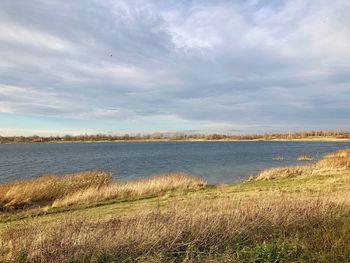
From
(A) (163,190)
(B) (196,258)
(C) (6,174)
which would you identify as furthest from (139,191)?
(C) (6,174)

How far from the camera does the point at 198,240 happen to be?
645 centimetres

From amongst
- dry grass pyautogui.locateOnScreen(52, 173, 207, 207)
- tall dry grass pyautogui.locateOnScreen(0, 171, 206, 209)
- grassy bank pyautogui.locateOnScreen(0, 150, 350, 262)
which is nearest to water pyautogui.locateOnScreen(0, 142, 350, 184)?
dry grass pyautogui.locateOnScreen(52, 173, 207, 207)

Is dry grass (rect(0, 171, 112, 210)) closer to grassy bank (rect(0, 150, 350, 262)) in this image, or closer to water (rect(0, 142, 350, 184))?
water (rect(0, 142, 350, 184))

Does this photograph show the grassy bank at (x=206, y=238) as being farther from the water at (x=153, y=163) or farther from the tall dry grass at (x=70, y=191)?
the water at (x=153, y=163)

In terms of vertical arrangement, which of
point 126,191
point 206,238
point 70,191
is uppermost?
point 206,238

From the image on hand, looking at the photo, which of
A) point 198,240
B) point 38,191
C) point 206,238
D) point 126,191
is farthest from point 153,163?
point 198,240

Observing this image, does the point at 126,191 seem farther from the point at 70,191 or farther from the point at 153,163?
the point at 153,163

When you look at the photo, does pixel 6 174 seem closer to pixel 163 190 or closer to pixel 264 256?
pixel 163 190

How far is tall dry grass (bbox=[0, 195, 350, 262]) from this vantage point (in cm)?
591

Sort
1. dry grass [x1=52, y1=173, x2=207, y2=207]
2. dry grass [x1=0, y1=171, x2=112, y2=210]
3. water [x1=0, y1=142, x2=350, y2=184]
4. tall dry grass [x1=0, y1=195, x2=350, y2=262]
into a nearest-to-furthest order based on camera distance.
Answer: tall dry grass [x1=0, y1=195, x2=350, y2=262], dry grass [x1=52, y1=173, x2=207, y2=207], dry grass [x1=0, y1=171, x2=112, y2=210], water [x1=0, y1=142, x2=350, y2=184]

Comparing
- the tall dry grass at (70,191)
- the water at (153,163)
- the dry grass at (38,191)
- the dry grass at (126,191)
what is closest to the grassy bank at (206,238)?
the dry grass at (126,191)

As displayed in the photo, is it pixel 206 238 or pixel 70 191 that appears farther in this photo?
pixel 70 191

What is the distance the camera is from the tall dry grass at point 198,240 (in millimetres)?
5906

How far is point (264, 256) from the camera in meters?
5.95
